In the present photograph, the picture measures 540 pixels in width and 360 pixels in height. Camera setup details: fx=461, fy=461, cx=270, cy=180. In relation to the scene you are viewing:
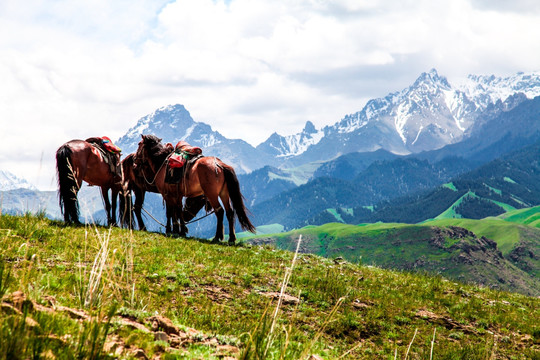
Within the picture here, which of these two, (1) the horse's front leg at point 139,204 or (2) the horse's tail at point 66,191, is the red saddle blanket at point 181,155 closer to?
(1) the horse's front leg at point 139,204

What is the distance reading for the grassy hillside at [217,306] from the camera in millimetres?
5434

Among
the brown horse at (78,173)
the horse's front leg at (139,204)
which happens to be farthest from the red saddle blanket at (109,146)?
the horse's front leg at (139,204)

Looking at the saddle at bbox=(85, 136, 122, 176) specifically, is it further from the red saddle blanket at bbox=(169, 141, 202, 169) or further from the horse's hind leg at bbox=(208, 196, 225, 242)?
the horse's hind leg at bbox=(208, 196, 225, 242)

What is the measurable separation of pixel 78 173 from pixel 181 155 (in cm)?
464

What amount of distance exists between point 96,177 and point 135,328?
56.2 feet

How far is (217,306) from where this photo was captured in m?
11.4

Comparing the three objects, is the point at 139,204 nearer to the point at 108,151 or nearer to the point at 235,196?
the point at 108,151

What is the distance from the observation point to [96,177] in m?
22.0

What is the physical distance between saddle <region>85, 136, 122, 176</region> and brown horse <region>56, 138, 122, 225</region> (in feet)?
0.15

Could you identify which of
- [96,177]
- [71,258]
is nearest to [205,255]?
[71,258]

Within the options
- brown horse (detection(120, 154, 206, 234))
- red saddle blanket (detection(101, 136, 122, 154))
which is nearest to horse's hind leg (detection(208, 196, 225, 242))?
brown horse (detection(120, 154, 206, 234))

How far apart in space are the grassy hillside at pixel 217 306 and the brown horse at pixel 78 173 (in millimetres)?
2069

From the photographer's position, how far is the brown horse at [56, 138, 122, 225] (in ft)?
61.1

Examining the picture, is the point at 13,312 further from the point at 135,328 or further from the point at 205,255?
the point at 205,255
